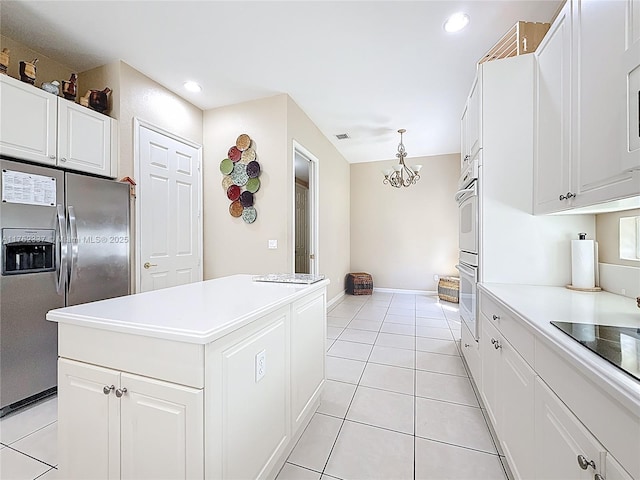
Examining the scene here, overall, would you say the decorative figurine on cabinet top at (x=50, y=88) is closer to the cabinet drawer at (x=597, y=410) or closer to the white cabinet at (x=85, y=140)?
the white cabinet at (x=85, y=140)

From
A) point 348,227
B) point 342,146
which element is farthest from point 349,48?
point 348,227

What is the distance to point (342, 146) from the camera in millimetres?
5090

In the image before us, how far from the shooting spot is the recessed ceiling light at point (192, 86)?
9.73ft

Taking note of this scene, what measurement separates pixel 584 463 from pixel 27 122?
3.39 meters

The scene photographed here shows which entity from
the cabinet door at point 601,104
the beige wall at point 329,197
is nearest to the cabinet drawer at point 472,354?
the cabinet door at point 601,104

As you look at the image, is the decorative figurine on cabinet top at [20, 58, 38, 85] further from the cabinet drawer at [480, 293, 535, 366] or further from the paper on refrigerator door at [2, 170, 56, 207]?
the cabinet drawer at [480, 293, 535, 366]

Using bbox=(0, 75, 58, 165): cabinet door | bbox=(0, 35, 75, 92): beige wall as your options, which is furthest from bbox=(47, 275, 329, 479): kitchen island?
bbox=(0, 35, 75, 92): beige wall

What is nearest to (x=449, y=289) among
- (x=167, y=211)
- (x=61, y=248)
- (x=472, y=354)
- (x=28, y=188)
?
(x=472, y=354)

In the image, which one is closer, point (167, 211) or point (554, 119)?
point (554, 119)

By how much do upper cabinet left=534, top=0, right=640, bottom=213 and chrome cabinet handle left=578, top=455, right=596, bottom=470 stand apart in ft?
3.01

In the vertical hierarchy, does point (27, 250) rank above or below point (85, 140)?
below

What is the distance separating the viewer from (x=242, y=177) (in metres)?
3.36

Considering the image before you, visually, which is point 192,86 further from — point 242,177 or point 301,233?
point 301,233

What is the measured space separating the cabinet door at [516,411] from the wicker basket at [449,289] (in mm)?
3739
